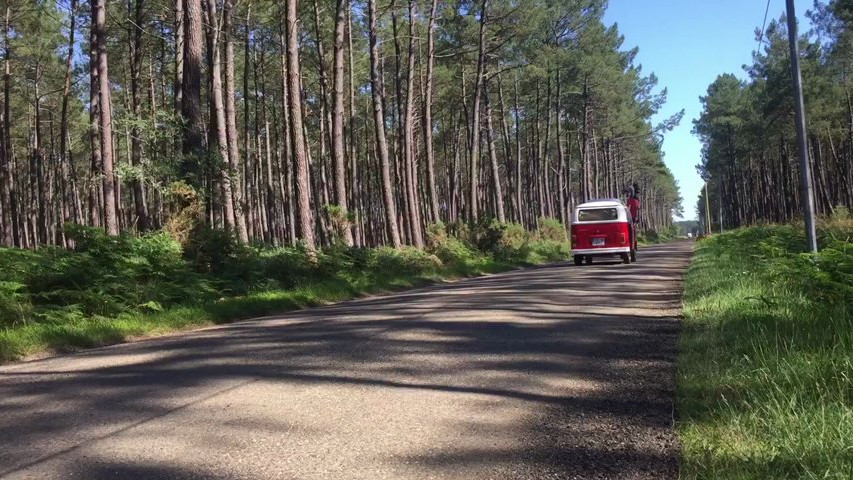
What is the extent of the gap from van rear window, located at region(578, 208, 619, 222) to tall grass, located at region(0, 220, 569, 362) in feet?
23.5

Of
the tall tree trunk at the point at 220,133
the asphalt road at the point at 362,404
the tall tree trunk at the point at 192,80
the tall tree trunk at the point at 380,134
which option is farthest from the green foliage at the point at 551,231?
the asphalt road at the point at 362,404

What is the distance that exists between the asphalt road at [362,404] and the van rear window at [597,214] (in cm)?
1344

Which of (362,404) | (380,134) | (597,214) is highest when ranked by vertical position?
(380,134)

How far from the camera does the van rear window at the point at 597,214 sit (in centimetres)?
2175

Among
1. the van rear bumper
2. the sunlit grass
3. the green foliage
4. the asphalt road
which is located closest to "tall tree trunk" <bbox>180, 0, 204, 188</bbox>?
the sunlit grass

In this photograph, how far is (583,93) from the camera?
47.8 m

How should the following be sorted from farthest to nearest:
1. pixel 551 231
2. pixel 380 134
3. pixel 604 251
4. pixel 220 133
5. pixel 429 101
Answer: pixel 551 231
pixel 429 101
pixel 380 134
pixel 604 251
pixel 220 133

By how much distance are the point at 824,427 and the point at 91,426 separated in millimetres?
4897

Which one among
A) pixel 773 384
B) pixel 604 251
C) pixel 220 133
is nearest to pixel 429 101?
pixel 604 251

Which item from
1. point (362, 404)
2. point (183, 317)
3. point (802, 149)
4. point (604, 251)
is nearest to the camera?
point (362, 404)

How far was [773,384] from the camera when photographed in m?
4.37

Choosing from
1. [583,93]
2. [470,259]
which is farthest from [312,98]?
[470,259]

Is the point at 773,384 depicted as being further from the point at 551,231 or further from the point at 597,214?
the point at 551,231

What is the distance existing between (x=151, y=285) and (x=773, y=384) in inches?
416
